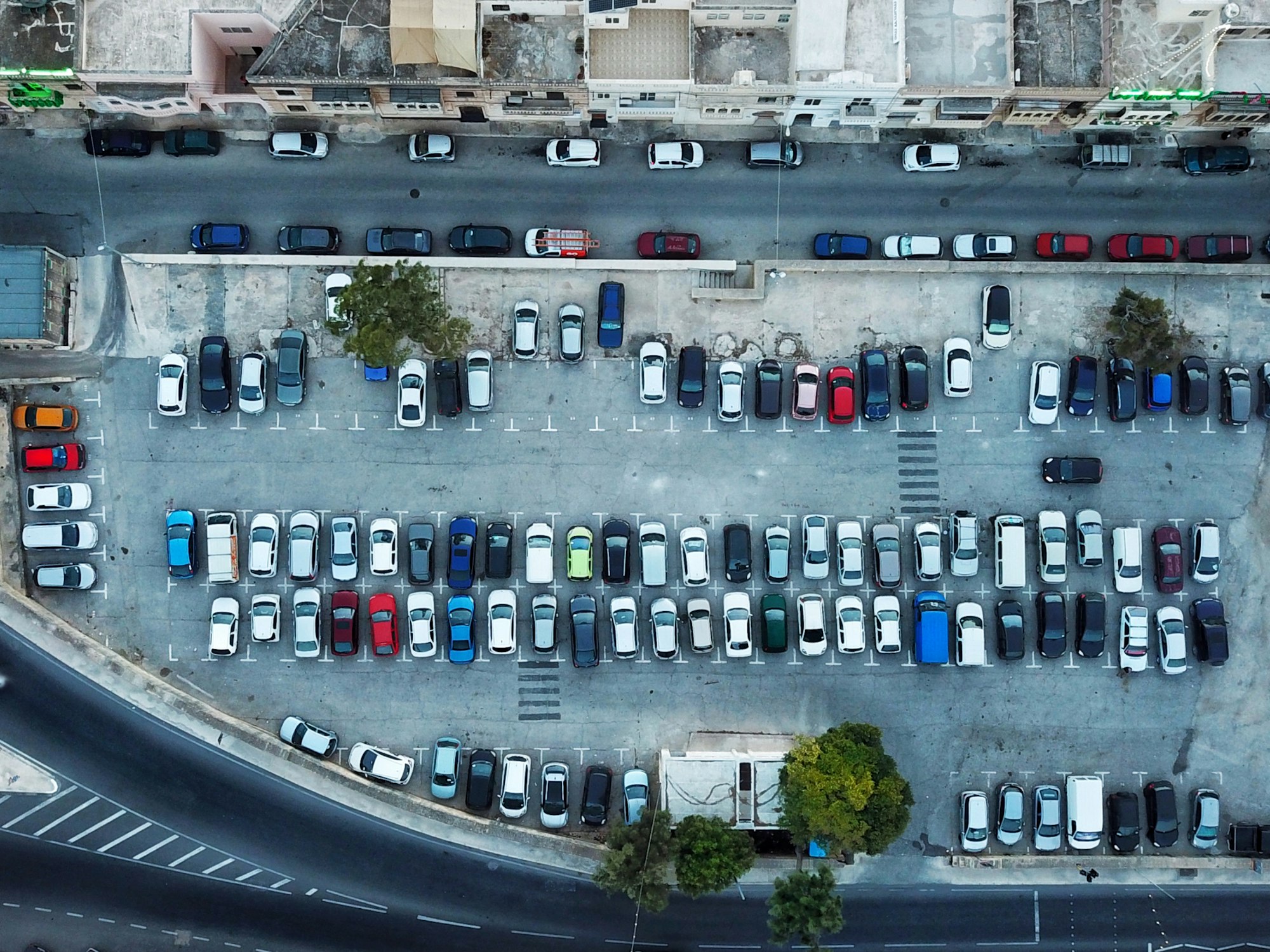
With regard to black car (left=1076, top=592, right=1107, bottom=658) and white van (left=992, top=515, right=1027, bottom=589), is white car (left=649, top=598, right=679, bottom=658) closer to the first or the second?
white van (left=992, top=515, right=1027, bottom=589)

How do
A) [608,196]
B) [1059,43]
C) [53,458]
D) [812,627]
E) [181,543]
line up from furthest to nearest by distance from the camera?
[608,196] → [812,627] → [53,458] → [181,543] → [1059,43]

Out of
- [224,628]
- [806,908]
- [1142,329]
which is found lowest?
[806,908]

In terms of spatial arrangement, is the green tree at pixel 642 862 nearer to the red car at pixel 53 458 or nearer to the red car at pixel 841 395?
the red car at pixel 841 395

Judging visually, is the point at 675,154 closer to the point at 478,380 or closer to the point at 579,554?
the point at 478,380

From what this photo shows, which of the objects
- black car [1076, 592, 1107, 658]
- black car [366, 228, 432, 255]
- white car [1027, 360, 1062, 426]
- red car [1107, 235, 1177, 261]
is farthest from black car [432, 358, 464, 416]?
red car [1107, 235, 1177, 261]

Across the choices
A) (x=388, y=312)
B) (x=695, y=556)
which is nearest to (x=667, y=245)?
(x=388, y=312)
